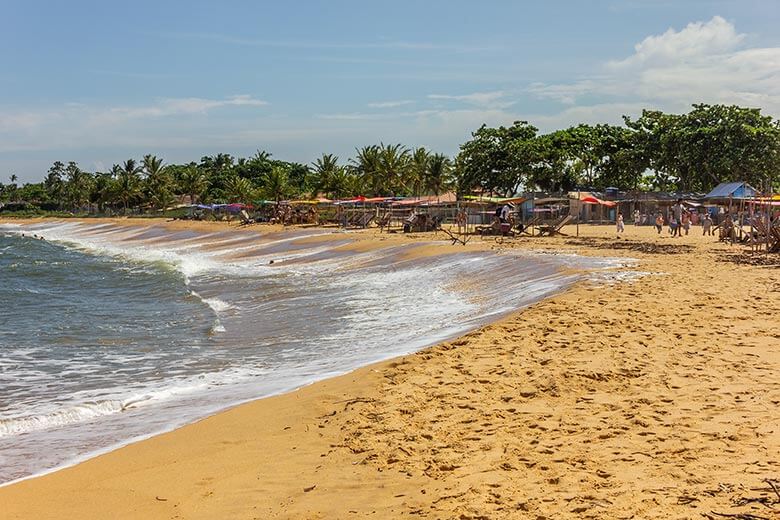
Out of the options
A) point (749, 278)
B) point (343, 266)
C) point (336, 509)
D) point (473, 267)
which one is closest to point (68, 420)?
point (336, 509)

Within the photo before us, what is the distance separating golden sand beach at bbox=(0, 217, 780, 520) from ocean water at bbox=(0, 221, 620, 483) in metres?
1.08

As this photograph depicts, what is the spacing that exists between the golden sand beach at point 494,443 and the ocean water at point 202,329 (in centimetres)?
108

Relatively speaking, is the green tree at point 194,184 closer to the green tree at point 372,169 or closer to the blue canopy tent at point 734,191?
the green tree at point 372,169

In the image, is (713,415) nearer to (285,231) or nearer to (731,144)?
(285,231)

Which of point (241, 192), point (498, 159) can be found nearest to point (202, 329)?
point (498, 159)

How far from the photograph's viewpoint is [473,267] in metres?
21.6

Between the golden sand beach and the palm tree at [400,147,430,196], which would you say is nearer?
the golden sand beach

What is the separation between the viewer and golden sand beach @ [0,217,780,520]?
15.4 ft

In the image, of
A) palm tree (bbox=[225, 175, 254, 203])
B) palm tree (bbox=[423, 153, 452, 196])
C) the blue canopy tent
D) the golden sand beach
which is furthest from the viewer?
palm tree (bbox=[225, 175, 254, 203])

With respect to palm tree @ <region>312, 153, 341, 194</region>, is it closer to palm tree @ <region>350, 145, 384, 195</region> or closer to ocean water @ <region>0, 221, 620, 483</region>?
palm tree @ <region>350, 145, 384, 195</region>

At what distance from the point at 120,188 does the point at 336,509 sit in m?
111

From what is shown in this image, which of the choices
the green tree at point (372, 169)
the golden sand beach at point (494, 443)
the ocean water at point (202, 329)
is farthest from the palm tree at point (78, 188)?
the golden sand beach at point (494, 443)

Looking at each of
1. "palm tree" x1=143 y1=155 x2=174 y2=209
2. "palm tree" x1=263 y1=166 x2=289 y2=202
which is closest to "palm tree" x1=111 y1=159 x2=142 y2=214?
"palm tree" x1=143 y1=155 x2=174 y2=209

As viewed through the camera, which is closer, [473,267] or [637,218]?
[473,267]
